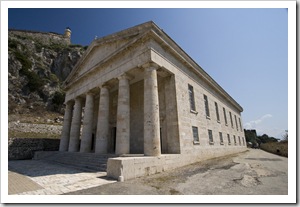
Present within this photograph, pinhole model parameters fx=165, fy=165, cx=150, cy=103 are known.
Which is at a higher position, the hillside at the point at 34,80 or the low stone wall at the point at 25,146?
the hillside at the point at 34,80

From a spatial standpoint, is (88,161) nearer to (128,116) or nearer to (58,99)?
(128,116)

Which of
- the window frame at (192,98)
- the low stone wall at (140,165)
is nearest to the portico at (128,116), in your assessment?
the low stone wall at (140,165)

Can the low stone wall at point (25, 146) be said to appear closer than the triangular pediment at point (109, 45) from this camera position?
No

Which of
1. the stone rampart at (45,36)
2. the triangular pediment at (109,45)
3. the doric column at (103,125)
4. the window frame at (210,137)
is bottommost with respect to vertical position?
the window frame at (210,137)

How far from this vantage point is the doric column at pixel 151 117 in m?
9.48

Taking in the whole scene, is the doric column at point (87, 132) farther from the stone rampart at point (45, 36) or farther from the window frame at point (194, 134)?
the stone rampart at point (45, 36)

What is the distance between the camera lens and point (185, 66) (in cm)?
1453

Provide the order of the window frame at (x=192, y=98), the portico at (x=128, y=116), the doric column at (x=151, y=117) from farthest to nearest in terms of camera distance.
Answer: the window frame at (x=192, y=98) → the portico at (x=128, y=116) → the doric column at (x=151, y=117)

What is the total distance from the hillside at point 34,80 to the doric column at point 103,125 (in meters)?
20.6

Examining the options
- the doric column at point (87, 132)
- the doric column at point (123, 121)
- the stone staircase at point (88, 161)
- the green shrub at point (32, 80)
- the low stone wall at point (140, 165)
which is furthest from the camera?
the green shrub at point (32, 80)

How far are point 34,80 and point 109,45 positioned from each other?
32.4 metres

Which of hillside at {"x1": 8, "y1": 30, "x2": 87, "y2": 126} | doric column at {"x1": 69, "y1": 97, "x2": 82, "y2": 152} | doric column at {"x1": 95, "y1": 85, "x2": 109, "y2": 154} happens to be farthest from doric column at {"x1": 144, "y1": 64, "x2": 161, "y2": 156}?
hillside at {"x1": 8, "y1": 30, "x2": 87, "y2": 126}

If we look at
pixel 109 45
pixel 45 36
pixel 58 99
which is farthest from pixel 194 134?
pixel 45 36

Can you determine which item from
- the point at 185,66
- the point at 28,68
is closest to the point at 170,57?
the point at 185,66
